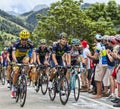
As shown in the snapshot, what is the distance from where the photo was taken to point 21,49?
12.2m

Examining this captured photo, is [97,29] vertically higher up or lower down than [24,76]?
higher up

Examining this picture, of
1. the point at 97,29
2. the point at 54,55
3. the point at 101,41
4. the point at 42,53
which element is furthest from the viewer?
the point at 97,29

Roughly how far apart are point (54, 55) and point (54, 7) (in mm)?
41725

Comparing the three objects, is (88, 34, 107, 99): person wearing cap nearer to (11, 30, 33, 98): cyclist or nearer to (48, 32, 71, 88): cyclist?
(48, 32, 71, 88): cyclist

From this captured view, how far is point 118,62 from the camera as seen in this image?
38.0 ft

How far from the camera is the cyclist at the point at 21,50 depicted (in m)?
11.7

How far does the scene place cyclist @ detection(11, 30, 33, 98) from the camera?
38.3 ft

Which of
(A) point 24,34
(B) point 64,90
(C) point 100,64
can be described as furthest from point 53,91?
(A) point 24,34

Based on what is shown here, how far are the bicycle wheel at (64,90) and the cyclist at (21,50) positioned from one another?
1.12 m

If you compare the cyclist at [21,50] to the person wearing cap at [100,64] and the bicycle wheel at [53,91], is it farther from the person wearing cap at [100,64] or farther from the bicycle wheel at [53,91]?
the person wearing cap at [100,64]

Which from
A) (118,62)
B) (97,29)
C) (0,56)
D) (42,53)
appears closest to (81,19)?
(97,29)

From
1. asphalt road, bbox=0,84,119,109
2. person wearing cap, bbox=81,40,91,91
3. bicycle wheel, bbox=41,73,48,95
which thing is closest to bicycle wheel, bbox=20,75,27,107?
asphalt road, bbox=0,84,119,109

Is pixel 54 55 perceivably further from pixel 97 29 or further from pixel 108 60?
pixel 97 29

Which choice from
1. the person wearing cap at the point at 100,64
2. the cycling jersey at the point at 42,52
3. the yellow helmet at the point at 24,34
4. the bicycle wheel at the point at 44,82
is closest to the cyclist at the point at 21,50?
the yellow helmet at the point at 24,34
